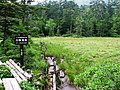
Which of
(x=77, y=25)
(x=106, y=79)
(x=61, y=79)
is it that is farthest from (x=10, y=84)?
(x=77, y=25)

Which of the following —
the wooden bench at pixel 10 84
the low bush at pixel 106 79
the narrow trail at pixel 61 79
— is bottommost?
the narrow trail at pixel 61 79

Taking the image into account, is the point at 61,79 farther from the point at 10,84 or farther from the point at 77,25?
the point at 77,25

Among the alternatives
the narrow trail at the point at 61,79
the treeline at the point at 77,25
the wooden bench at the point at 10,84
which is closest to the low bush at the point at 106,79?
the wooden bench at the point at 10,84

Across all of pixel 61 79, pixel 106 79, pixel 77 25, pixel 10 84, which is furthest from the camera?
pixel 77 25

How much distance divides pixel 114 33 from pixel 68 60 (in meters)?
32.7

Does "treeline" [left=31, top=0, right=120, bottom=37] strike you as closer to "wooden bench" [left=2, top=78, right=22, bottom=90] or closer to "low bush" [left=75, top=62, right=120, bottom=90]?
"wooden bench" [left=2, top=78, right=22, bottom=90]

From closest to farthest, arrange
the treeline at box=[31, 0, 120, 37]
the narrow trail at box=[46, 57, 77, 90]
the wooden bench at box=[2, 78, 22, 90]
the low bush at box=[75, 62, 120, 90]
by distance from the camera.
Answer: the low bush at box=[75, 62, 120, 90] → the wooden bench at box=[2, 78, 22, 90] → the narrow trail at box=[46, 57, 77, 90] → the treeline at box=[31, 0, 120, 37]


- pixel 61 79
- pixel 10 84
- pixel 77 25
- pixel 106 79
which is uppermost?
pixel 77 25

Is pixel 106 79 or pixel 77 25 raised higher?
pixel 77 25

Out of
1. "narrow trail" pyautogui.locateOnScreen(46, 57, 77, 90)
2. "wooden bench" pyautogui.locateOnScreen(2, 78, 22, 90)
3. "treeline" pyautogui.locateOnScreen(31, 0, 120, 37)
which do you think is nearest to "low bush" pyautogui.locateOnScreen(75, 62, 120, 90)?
"wooden bench" pyautogui.locateOnScreen(2, 78, 22, 90)

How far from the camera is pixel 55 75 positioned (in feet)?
38.5

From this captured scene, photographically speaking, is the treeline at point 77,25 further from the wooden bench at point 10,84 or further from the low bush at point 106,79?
the low bush at point 106,79

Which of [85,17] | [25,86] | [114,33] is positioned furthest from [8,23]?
[85,17]

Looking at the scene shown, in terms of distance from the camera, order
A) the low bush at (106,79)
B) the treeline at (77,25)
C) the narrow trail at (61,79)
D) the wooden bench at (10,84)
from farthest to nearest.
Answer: the treeline at (77,25), the narrow trail at (61,79), the wooden bench at (10,84), the low bush at (106,79)
